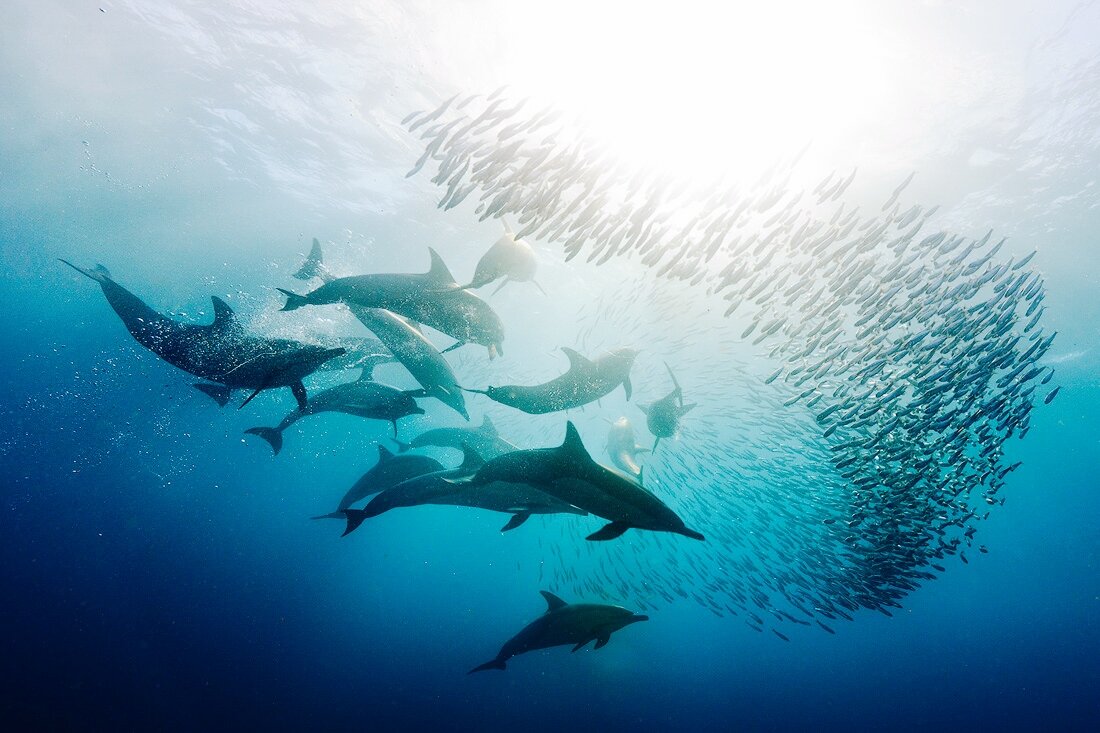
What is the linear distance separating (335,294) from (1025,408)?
11.8 meters

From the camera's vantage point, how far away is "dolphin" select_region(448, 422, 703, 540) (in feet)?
11.6

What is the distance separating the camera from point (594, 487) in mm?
3699

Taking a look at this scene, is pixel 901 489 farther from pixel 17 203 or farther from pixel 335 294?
pixel 17 203

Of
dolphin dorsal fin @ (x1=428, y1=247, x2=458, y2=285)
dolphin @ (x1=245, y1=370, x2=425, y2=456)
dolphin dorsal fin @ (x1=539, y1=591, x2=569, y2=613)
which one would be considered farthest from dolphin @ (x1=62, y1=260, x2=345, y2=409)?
dolphin dorsal fin @ (x1=539, y1=591, x2=569, y2=613)

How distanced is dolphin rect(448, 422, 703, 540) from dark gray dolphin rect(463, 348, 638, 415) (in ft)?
5.77

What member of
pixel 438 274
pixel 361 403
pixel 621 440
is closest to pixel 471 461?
pixel 438 274

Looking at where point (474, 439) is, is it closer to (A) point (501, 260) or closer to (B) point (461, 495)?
(B) point (461, 495)

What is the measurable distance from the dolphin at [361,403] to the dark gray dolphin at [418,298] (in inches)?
57.1

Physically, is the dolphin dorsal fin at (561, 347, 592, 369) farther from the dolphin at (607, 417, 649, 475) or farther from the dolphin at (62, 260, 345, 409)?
the dolphin at (607, 417, 649, 475)

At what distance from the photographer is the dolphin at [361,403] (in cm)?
672

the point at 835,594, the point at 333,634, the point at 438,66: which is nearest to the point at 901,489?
the point at 835,594

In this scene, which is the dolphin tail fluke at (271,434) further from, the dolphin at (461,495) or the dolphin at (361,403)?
the dolphin at (461,495)

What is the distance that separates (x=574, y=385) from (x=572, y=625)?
4.22 meters

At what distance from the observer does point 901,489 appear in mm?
8797
